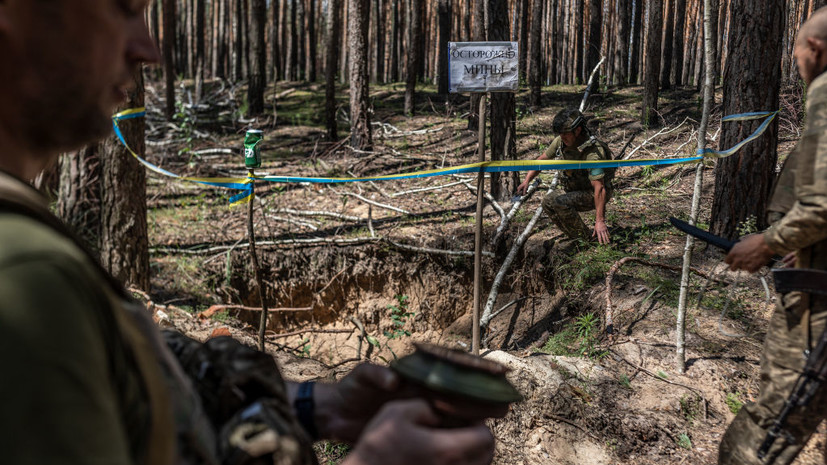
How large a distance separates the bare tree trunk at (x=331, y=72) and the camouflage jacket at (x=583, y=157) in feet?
19.4

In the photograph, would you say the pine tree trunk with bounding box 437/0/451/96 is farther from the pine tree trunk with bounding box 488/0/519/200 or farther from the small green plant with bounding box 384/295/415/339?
the small green plant with bounding box 384/295/415/339

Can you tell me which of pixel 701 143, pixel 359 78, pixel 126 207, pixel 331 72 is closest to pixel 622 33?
pixel 331 72

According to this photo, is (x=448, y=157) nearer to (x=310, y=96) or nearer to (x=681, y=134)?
(x=681, y=134)

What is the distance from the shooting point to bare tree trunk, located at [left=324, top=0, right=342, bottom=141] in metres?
11.5

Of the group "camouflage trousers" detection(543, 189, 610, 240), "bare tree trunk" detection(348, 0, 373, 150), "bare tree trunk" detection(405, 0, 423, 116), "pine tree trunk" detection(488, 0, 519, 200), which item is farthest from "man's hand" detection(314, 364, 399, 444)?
"bare tree trunk" detection(405, 0, 423, 116)

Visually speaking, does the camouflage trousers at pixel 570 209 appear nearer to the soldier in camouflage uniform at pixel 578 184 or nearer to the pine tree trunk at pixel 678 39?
the soldier in camouflage uniform at pixel 578 184

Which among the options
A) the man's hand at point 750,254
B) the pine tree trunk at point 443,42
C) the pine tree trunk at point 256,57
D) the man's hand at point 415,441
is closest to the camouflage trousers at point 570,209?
the man's hand at point 750,254

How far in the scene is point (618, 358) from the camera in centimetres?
457

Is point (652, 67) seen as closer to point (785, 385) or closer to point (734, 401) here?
point (734, 401)

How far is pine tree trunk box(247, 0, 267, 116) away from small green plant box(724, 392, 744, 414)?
1207 cm

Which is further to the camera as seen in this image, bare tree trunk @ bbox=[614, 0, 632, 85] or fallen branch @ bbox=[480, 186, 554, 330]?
bare tree trunk @ bbox=[614, 0, 632, 85]

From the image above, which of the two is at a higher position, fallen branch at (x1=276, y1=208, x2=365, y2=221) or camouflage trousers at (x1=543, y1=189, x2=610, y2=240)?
camouflage trousers at (x1=543, y1=189, x2=610, y2=240)

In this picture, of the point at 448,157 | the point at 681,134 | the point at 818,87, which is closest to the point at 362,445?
the point at 818,87

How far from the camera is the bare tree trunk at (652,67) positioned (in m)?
11.2
